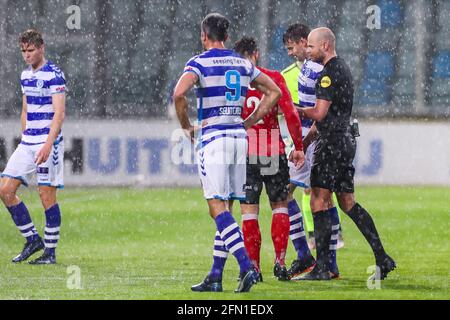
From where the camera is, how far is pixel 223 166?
30.5 ft

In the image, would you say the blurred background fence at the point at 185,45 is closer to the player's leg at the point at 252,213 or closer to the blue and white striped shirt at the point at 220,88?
the player's leg at the point at 252,213

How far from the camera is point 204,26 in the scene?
9305mm

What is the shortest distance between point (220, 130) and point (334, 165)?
1308mm

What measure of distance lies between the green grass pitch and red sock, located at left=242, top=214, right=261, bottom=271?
273 mm

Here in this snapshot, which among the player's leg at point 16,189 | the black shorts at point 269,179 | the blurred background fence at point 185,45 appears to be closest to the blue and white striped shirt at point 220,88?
the black shorts at point 269,179

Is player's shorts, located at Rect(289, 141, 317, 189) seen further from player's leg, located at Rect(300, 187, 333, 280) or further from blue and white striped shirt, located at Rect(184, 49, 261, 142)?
blue and white striped shirt, located at Rect(184, 49, 261, 142)

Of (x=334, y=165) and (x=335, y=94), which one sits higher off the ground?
(x=335, y=94)

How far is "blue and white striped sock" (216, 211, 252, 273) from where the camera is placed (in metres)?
9.09

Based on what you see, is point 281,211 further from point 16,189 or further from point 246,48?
point 16,189

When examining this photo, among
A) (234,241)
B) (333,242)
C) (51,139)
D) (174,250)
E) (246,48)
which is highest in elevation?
(246,48)

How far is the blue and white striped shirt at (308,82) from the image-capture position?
35.7 ft

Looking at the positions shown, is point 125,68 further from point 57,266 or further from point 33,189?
point 57,266

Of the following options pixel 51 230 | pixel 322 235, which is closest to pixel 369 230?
pixel 322 235

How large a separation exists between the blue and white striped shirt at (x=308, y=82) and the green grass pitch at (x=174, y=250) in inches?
57.8
